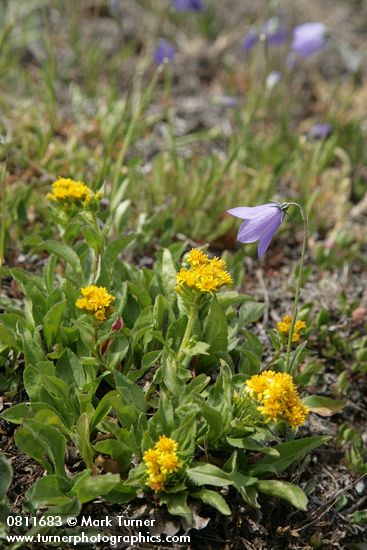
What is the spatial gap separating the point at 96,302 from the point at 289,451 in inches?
32.4

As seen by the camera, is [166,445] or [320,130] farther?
[320,130]

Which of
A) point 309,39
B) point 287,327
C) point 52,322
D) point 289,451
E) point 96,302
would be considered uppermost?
point 309,39

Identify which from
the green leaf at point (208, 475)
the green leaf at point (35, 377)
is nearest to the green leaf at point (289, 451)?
the green leaf at point (208, 475)

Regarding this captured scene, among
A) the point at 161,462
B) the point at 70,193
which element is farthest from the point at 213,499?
the point at 70,193

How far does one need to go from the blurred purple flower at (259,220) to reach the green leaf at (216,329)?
0.93 ft

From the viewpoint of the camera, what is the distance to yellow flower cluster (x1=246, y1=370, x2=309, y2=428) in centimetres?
184

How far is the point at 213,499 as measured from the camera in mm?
1950

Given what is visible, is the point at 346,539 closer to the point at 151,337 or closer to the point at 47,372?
the point at 151,337

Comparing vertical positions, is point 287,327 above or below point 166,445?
above

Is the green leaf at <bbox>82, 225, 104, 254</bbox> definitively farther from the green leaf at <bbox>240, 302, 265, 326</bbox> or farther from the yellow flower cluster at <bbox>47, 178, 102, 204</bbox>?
the green leaf at <bbox>240, 302, 265, 326</bbox>

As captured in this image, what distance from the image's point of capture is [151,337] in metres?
2.36

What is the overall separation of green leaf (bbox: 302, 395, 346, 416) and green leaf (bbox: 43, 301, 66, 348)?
3.27 feet

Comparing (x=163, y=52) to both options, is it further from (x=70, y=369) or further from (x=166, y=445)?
(x=166, y=445)

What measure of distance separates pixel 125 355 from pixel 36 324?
1.21ft
